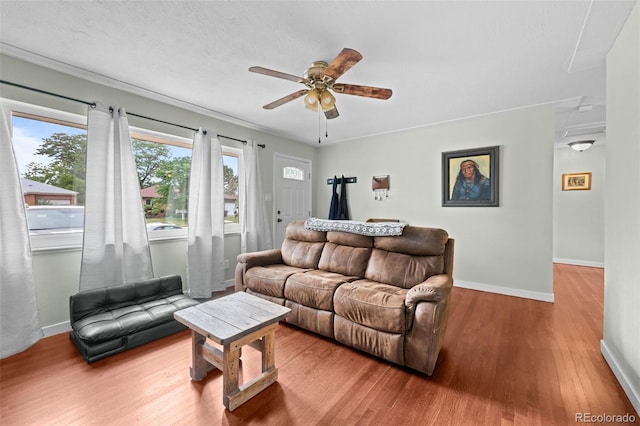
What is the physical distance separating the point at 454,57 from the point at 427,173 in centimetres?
216

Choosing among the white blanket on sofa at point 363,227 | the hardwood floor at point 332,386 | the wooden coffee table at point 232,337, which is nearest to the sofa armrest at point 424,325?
the hardwood floor at point 332,386

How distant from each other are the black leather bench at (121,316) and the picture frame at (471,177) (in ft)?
12.4

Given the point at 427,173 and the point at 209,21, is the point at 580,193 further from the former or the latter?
the point at 209,21

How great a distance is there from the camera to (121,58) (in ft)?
7.68

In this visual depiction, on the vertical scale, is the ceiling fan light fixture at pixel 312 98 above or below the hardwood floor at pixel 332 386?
above

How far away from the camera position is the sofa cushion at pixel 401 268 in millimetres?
2402

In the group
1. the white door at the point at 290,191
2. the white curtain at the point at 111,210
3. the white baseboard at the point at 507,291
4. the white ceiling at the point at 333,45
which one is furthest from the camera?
the white door at the point at 290,191

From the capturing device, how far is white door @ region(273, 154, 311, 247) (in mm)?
4797

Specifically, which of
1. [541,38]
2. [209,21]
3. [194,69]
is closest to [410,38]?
[541,38]

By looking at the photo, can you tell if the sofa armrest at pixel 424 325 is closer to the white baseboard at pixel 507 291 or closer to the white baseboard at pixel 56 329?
the white baseboard at pixel 507 291

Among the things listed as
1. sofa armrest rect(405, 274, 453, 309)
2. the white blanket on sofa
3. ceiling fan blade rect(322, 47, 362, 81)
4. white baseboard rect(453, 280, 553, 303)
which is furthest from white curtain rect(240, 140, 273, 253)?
white baseboard rect(453, 280, 553, 303)

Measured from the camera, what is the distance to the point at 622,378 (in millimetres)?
1754

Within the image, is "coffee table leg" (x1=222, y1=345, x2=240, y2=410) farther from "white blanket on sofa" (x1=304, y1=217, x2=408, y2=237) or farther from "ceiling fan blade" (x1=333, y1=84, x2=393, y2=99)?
"ceiling fan blade" (x1=333, y1=84, x2=393, y2=99)

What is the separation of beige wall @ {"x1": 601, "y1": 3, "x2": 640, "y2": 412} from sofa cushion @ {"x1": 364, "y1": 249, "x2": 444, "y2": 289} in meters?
1.14
